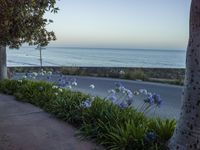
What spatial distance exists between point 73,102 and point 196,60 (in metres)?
5.25

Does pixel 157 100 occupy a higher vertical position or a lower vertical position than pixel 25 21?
lower

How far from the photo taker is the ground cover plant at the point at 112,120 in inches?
267

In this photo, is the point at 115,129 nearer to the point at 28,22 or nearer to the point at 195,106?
the point at 195,106

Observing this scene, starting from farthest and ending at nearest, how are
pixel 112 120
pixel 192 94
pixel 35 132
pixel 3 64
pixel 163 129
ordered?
pixel 3 64 → pixel 35 132 → pixel 112 120 → pixel 163 129 → pixel 192 94

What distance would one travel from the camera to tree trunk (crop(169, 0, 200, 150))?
5262mm

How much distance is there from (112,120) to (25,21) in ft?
10.3

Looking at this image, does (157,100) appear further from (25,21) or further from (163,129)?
(25,21)

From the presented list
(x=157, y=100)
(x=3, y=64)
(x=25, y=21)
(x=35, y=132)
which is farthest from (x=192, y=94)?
(x=3, y=64)

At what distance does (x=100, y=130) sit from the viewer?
7824 mm

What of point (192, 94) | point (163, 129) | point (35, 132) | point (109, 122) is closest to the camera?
point (192, 94)

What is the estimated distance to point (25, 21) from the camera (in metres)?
9.02

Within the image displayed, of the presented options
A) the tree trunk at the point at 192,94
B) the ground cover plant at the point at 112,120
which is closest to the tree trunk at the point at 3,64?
the ground cover plant at the point at 112,120

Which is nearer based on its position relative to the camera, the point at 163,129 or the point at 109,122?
the point at 163,129

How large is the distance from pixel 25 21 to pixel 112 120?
314cm
